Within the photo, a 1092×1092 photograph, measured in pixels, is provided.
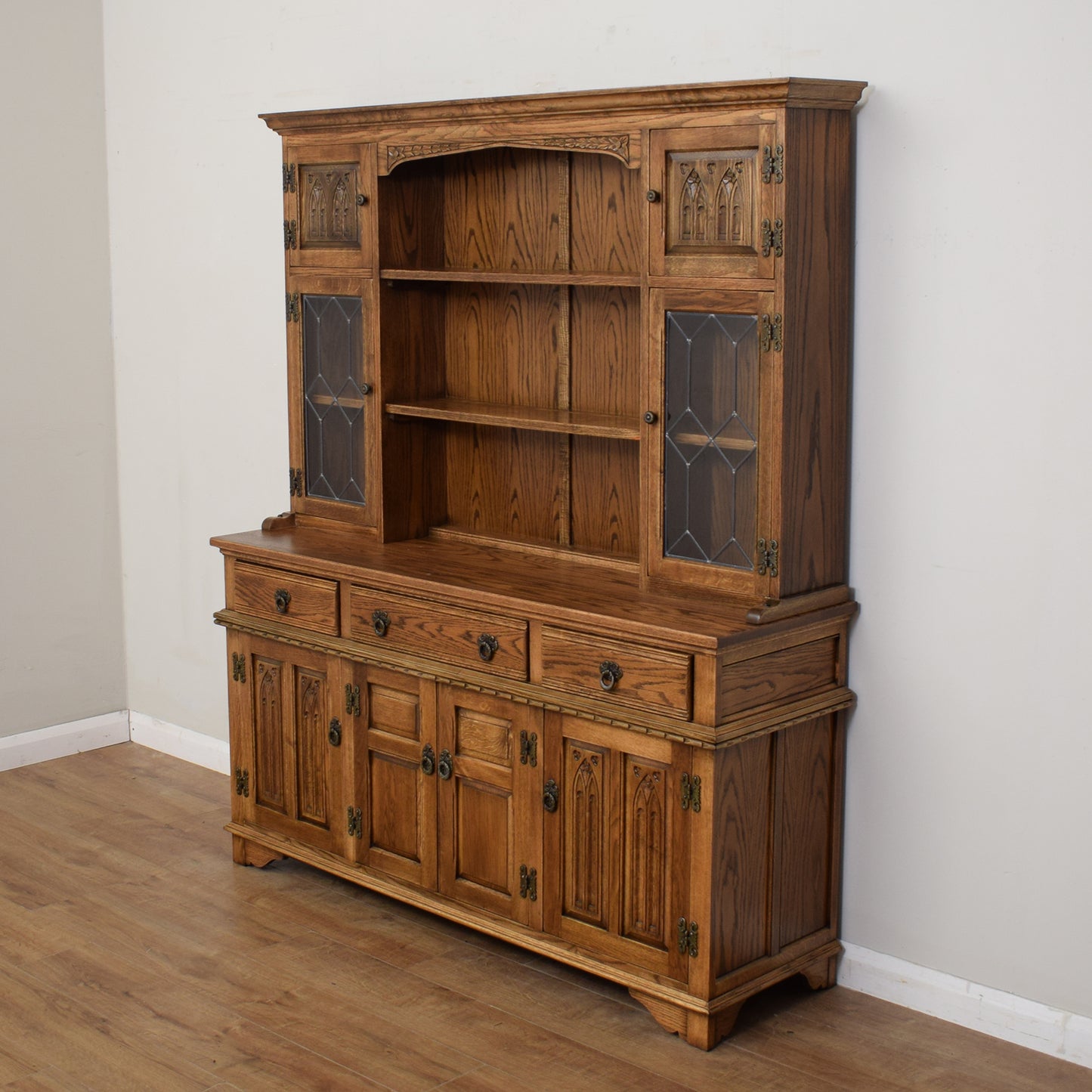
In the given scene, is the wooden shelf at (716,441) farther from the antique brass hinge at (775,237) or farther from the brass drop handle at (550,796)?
the brass drop handle at (550,796)

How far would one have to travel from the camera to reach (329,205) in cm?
383

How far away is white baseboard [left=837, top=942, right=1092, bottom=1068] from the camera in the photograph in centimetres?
303

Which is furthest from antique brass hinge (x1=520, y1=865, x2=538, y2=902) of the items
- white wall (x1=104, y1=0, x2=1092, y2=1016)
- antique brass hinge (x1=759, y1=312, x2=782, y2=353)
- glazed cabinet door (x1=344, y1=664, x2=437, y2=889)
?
antique brass hinge (x1=759, y1=312, x2=782, y2=353)

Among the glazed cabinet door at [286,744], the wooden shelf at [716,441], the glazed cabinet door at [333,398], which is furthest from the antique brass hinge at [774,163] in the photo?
the glazed cabinet door at [286,744]

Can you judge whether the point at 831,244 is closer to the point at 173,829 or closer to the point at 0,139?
the point at 173,829

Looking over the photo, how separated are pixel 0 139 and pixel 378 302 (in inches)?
68.0

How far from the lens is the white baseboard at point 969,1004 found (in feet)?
9.95

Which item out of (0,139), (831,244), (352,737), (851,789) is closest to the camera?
(831,244)

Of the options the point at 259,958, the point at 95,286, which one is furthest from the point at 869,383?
the point at 95,286

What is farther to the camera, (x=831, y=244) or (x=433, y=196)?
(x=433, y=196)

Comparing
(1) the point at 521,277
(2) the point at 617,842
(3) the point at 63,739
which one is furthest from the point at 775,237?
(3) the point at 63,739

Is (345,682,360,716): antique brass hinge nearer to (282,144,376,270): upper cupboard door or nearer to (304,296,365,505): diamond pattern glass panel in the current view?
(304,296,365,505): diamond pattern glass panel

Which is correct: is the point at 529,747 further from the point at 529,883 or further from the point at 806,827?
the point at 806,827

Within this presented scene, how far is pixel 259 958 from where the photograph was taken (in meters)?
3.49
